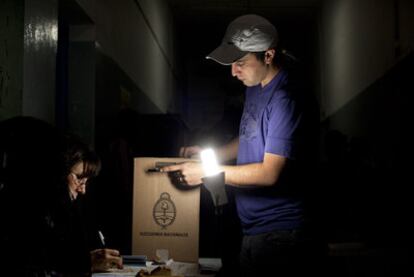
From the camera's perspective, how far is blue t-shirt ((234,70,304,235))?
178 cm

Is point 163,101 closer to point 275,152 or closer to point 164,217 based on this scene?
point 164,217

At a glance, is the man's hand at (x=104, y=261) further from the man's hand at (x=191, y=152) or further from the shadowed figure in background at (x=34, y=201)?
the shadowed figure in background at (x=34, y=201)

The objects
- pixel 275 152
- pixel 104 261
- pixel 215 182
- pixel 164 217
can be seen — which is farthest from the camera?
pixel 164 217

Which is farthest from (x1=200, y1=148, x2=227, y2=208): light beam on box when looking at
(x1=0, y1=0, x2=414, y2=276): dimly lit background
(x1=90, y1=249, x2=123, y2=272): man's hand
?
(x1=90, y1=249, x2=123, y2=272): man's hand

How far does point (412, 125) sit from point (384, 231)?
2.57ft

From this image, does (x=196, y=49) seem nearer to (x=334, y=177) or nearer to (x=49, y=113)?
(x=334, y=177)

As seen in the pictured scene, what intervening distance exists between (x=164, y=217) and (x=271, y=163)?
0.74 metres

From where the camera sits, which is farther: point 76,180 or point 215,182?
point 76,180

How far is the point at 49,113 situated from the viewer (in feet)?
8.30

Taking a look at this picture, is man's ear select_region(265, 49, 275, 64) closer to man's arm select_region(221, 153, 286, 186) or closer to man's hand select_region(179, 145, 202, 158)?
man's arm select_region(221, 153, 286, 186)

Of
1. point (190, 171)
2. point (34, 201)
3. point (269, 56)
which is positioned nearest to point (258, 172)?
point (190, 171)

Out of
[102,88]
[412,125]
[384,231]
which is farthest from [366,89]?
[102,88]

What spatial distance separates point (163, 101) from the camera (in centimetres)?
683

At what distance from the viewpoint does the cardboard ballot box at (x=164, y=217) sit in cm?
232
